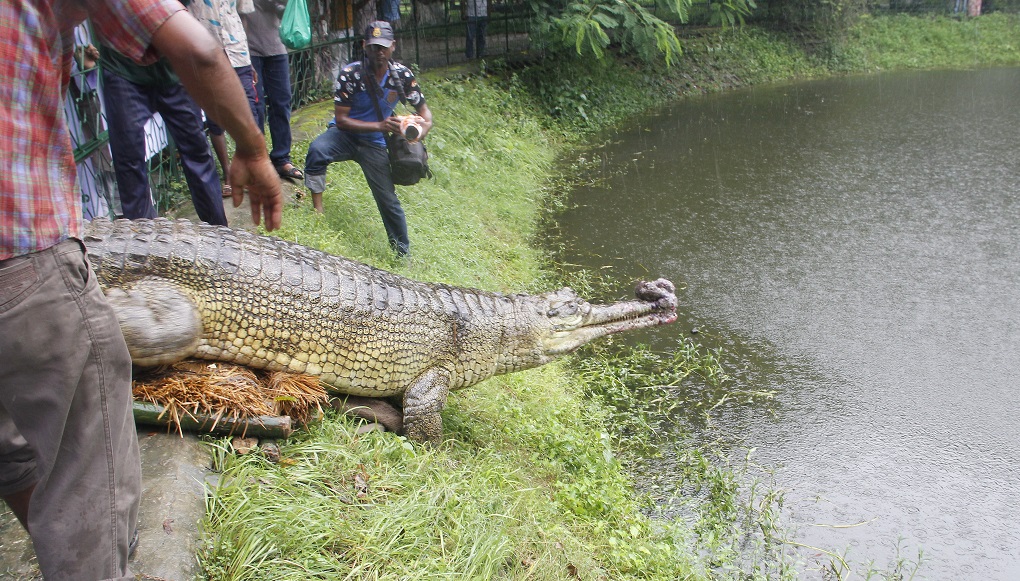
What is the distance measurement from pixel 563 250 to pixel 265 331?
14.0 ft

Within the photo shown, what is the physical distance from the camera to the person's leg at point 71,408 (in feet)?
5.27

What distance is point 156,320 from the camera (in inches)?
112

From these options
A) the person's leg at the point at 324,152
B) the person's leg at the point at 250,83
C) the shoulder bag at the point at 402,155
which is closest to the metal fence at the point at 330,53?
the person's leg at the point at 250,83

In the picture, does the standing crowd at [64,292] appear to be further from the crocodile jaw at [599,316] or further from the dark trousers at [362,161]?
the dark trousers at [362,161]

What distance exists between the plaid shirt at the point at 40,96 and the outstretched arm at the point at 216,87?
38mm

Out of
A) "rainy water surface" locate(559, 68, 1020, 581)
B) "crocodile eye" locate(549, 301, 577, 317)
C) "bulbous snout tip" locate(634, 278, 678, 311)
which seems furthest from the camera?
"bulbous snout tip" locate(634, 278, 678, 311)

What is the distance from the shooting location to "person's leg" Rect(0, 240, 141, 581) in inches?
63.2

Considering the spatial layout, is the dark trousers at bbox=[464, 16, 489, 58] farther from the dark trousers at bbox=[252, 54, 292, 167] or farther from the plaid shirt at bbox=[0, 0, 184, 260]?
the plaid shirt at bbox=[0, 0, 184, 260]

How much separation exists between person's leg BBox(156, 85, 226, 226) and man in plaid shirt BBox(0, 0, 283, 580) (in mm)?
Result: 2477

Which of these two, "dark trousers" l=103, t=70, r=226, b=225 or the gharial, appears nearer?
the gharial

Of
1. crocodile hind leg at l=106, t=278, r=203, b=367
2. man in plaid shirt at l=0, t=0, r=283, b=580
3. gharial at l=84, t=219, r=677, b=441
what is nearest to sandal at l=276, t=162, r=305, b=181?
gharial at l=84, t=219, r=677, b=441

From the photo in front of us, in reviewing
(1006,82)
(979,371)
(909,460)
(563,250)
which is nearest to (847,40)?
(1006,82)

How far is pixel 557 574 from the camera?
2924 millimetres

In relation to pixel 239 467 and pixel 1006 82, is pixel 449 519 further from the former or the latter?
pixel 1006 82
